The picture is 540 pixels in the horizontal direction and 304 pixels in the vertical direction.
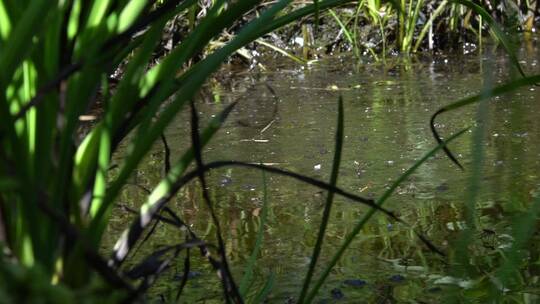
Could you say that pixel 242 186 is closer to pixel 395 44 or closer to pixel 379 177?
pixel 379 177

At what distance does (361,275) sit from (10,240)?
2.55 feet

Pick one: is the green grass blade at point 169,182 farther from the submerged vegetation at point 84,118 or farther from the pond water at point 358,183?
the pond water at point 358,183

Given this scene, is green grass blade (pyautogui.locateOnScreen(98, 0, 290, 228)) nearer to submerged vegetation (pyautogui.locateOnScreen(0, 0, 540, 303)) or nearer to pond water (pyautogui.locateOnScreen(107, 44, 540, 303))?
submerged vegetation (pyautogui.locateOnScreen(0, 0, 540, 303))

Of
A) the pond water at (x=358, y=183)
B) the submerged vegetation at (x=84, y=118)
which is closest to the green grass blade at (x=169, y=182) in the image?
the submerged vegetation at (x=84, y=118)

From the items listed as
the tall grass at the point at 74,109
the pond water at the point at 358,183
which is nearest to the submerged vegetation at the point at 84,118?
the tall grass at the point at 74,109

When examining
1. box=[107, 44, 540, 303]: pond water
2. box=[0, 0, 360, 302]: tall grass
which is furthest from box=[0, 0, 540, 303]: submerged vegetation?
box=[107, 44, 540, 303]: pond water

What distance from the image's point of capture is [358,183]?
2270 millimetres

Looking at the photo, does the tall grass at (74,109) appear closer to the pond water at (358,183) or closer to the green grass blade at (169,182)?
the green grass blade at (169,182)

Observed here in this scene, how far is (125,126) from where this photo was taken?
3.85ft

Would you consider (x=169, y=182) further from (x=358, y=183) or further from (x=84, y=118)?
(x=358, y=183)

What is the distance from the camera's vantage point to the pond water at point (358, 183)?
5.55ft

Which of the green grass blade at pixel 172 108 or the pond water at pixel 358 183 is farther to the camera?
the pond water at pixel 358 183

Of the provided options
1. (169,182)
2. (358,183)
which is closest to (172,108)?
(169,182)

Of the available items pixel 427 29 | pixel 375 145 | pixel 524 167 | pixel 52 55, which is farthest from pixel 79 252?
pixel 427 29
